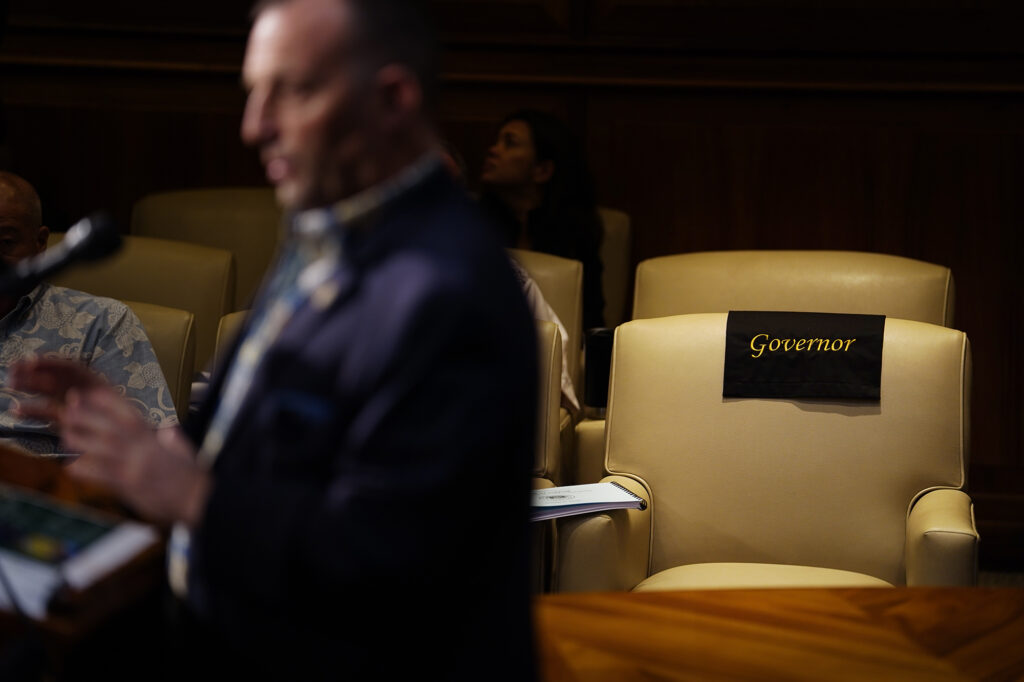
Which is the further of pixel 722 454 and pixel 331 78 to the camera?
pixel 722 454

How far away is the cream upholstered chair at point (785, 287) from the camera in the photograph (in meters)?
2.94

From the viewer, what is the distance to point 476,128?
404 cm

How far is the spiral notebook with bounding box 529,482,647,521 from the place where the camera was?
2137 millimetres

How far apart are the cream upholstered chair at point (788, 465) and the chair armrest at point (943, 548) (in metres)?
0.07

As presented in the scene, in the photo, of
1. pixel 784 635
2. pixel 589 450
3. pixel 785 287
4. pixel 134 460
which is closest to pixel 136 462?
pixel 134 460

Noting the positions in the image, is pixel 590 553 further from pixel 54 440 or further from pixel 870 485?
pixel 54 440

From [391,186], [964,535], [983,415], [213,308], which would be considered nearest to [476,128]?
[213,308]

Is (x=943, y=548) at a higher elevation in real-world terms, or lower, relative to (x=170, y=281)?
lower

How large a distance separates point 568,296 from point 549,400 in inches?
29.8

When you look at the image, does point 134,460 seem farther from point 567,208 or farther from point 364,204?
point 567,208

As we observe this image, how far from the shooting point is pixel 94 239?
0.94m

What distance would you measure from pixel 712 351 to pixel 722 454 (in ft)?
0.66

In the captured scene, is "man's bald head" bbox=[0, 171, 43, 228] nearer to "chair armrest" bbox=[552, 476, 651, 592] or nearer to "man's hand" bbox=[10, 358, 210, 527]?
"chair armrest" bbox=[552, 476, 651, 592]

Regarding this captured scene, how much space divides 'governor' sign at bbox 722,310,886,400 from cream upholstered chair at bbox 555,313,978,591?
0.08 feet
